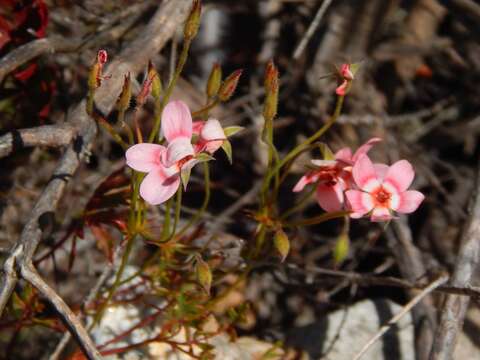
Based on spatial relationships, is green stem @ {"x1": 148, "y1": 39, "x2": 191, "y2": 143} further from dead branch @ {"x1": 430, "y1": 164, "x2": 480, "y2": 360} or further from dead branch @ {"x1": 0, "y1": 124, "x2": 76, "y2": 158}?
dead branch @ {"x1": 430, "y1": 164, "x2": 480, "y2": 360}

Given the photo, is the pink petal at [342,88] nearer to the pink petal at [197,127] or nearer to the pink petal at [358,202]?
the pink petal at [358,202]

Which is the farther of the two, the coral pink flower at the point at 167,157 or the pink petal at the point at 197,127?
the pink petal at the point at 197,127

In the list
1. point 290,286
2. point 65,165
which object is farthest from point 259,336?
point 65,165

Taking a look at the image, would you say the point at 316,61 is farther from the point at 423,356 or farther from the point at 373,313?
the point at 423,356

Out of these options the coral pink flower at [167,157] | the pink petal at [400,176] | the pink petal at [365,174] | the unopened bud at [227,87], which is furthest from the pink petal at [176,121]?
the pink petal at [400,176]

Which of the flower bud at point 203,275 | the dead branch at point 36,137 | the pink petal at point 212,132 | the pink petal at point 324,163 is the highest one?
the pink petal at point 212,132

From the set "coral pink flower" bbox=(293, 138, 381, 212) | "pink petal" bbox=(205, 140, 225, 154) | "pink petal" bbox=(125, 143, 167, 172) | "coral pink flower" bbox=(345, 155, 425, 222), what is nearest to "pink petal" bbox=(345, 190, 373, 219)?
"coral pink flower" bbox=(345, 155, 425, 222)

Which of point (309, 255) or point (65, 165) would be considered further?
point (309, 255)
